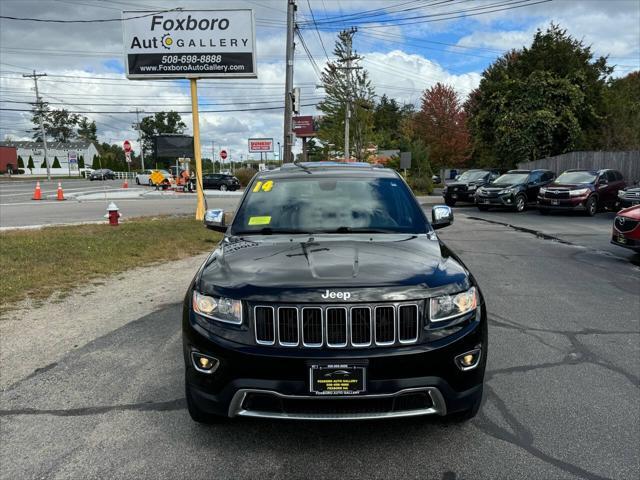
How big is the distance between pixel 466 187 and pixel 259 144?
38296 millimetres

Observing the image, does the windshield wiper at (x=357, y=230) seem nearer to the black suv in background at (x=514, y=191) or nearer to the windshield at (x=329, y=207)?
the windshield at (x=329, y=207)

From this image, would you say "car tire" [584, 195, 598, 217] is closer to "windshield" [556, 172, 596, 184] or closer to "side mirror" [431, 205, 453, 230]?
"windshield" [556, 172, 596, 184]

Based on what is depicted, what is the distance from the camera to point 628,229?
341 inches

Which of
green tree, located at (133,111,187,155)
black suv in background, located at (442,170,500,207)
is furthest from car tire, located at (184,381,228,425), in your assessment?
green tree, located at (133,111,187,155)

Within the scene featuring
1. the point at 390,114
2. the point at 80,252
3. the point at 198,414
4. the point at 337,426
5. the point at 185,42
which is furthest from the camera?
the point at 390,114

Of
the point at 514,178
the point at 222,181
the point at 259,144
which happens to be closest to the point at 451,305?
the point at 514,178

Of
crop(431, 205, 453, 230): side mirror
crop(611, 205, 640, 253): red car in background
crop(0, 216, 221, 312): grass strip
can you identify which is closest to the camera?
crop(431, 205, 453, 230): side mirror

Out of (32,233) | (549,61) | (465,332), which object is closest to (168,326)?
(465,332)

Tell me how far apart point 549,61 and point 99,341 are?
31.2m

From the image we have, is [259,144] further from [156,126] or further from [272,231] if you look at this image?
[156,126]

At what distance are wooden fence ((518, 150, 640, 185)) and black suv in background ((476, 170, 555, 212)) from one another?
481 cm

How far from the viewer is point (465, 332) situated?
9.27 ft

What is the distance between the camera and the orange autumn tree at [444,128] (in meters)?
50.6

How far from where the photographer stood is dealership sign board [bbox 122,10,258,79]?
15148 millimetres
